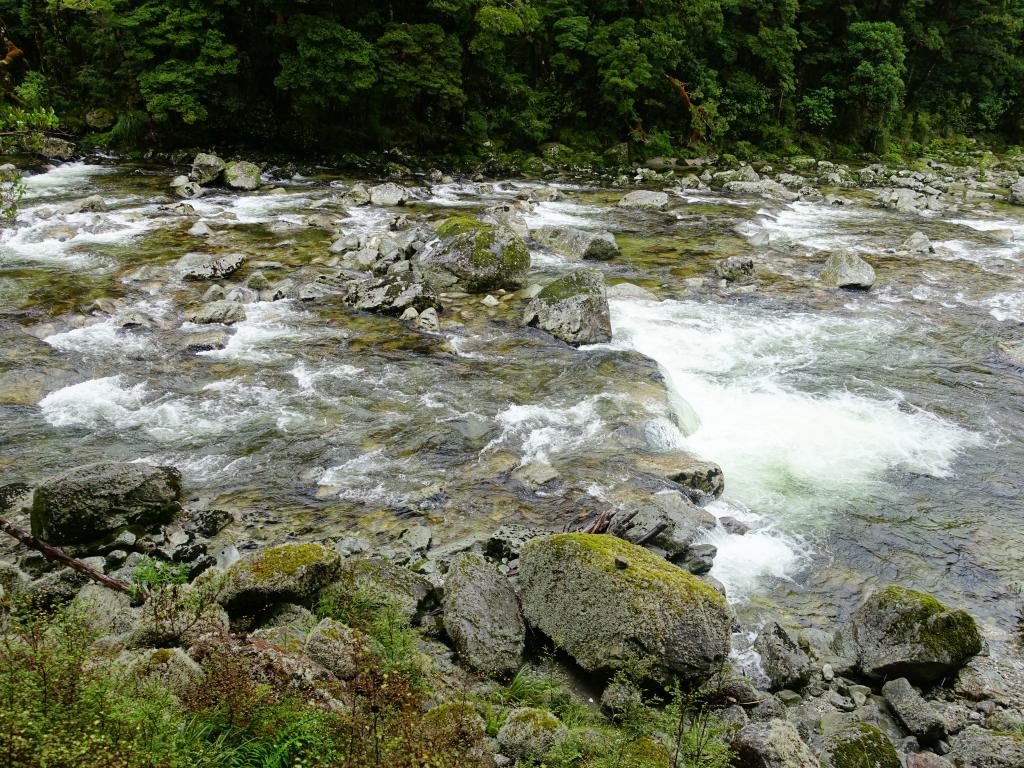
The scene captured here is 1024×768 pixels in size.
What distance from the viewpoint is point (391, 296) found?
12836mm

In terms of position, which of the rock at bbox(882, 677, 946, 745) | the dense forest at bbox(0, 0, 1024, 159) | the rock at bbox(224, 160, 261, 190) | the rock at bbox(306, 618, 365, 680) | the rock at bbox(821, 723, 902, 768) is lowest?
the rock at bbox(882, 677, 946, 745)

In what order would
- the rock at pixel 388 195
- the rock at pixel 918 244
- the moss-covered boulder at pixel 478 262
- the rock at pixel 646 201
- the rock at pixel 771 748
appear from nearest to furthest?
the rock at pixel 771 748, the moss-covered boulder at pixel 478 262, the rock at pixel 918 244, the rock at pixel 388 195, the rock at pixel 646 201

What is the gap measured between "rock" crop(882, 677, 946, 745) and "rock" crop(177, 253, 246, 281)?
506 inches

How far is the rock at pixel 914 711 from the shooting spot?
17.5 feet

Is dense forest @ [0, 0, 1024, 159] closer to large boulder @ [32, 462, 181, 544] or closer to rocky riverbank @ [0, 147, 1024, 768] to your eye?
rocky riverbank @ [0, 147, 1024, 768]

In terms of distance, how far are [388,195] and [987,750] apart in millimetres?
18517

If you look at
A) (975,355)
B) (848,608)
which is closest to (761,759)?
(848,608)

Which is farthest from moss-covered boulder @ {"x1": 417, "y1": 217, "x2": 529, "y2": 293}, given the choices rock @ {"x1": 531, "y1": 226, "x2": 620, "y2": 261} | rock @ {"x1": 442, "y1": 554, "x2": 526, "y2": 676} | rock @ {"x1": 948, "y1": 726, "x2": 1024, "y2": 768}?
rock @ {"x1": 948, "y1": 726, "x2": 1024, "y2": 768}

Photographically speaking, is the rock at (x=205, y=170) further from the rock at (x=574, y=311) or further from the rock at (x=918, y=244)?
the rock at (x=918, y=244)

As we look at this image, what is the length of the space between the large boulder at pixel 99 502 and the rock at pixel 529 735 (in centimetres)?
453

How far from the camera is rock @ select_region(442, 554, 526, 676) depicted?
17.6 feet

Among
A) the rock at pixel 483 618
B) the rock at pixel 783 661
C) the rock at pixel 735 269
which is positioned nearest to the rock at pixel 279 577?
the rock at pixel 483 618

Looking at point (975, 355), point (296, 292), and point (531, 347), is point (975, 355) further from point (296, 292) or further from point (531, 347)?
point (296, 292)

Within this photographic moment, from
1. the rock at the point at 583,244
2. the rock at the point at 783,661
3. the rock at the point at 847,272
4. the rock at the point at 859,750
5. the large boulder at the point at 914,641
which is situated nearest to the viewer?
the rock at the point at 859,750
